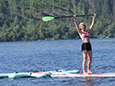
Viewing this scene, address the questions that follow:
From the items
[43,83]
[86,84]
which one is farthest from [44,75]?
[86,84]

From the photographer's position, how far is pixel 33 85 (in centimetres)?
2236

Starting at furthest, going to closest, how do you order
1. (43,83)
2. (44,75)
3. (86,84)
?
(44,75) < (43,83) < (86,84)

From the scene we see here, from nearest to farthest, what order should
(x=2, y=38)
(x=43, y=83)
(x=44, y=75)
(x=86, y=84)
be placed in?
(x=86, y=84)
(x=43, y=83)
(x=44, y=75)
(x=2, y=38)

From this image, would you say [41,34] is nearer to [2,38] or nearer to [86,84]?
[2,38]

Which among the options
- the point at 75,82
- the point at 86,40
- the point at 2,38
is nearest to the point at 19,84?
the point at 75,82

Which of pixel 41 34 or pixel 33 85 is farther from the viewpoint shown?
pixel 41 34

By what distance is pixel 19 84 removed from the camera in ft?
75.5

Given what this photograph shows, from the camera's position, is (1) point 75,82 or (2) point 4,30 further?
(2) point 4,30

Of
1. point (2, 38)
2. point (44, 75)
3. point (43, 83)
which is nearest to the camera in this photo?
point (43, 83)

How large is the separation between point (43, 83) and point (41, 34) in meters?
171

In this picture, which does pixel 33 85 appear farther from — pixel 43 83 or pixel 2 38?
pixel 2 38

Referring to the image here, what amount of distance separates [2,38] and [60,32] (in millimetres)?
33307

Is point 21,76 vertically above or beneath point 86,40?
beneath

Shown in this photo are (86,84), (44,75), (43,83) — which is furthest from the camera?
(44,75)
